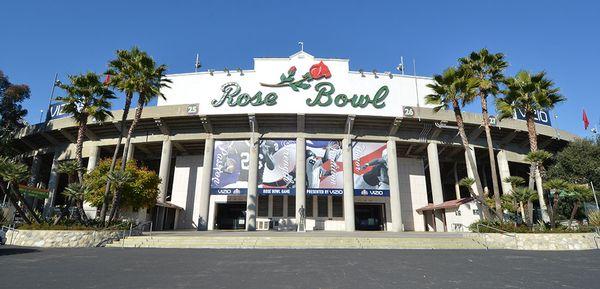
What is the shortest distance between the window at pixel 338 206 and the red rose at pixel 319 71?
13.9 m

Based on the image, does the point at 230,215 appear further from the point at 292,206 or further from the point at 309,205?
the point at 309,205

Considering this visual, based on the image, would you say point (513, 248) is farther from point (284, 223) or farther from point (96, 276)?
point (284, 223)

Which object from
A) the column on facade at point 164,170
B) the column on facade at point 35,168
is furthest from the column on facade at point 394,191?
the column on facade at point 35,168

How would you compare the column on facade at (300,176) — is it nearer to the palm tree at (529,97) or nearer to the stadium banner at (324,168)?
the stadium banner at (324,168)

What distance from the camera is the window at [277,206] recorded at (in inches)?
1419

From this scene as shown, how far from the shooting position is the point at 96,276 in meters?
8.41

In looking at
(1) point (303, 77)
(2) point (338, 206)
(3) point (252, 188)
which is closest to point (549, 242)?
(2) point (338, 206)

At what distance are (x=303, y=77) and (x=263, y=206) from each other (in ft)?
50.0

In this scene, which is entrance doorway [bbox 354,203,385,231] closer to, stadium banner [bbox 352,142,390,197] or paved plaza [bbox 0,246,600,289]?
stadium banner [bbox 352,142,390,197]

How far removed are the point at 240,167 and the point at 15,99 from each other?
122 feet

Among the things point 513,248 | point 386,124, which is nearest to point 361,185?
point 386,124

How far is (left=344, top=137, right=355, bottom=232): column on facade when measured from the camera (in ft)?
105

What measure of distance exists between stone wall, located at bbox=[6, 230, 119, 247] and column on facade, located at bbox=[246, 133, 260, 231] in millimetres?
14905

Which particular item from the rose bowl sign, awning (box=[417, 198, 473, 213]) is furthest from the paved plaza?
the rose bowl sign
